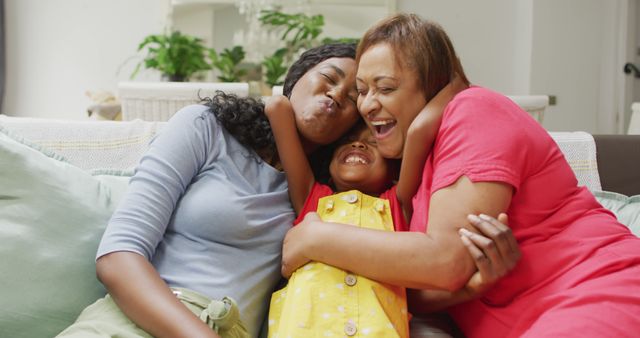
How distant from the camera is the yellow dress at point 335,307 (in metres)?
1.14

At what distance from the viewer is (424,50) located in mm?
1285

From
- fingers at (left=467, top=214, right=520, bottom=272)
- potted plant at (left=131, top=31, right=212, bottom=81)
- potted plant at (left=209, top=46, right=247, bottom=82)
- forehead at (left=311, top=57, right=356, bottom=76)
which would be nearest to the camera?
fingers at (left=467, top=214, right=520, bottom=272)

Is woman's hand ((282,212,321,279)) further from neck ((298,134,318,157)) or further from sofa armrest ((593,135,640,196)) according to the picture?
sofa armrest ((593,135,640,196))

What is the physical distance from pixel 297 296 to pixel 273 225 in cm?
24

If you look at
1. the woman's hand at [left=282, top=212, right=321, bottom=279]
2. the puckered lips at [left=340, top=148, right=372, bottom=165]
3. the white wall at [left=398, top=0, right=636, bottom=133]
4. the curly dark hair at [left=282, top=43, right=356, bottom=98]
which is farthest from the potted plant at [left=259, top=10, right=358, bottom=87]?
the woman's hand at [left=282, top=212, right=321, bottom=279]

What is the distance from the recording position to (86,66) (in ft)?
13.9

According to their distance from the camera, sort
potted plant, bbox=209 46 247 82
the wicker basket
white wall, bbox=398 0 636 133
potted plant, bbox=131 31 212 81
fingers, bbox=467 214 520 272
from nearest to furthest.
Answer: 1. fingers, bbox=467 214 520 272
2. the wicker basket
3. potted plant, bbox=131 31 212 81
4. potted plant, bbox=209 46 247 82
5. white wall, bbox=398 0 636 133

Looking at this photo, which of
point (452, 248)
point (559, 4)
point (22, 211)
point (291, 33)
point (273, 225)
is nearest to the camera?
point (452, 248)

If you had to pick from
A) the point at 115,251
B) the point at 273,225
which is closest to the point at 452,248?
the point at 273,225

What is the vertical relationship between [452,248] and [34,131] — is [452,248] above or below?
below

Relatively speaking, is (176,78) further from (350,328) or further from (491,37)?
(350,328)

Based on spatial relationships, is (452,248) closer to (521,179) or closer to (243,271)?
(521,179)

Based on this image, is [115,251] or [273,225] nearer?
[115,251]

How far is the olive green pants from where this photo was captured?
42.3 inches
